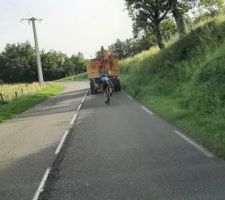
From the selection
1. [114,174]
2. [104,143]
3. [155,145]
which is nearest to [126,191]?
[114,174]

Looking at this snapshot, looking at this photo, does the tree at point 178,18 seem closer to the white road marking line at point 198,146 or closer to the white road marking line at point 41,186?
the white road marking line at point 198,146

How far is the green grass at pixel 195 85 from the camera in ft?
45.0

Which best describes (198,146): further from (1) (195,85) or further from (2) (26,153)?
(1) (195,85)

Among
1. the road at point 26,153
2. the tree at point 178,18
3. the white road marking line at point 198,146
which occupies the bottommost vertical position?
the white road marking line at point 198,146

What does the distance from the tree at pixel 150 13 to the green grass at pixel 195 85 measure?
9015mm

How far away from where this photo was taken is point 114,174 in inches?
368

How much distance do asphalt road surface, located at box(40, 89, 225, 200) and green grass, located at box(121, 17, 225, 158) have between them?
0.69 meters

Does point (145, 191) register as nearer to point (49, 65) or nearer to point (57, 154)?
point (57, 154)

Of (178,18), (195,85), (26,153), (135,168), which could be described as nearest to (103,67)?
(178,18)

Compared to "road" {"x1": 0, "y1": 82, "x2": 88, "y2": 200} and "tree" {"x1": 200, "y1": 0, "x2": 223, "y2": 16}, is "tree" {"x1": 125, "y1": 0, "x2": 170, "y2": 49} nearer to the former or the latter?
"tree" {"x1": 200, "y1": 0, "x2": 223, "y2": 16}

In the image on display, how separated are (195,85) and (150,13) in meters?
26.7

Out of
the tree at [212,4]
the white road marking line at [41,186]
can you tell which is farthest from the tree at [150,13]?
the white road marking line at [41,186]

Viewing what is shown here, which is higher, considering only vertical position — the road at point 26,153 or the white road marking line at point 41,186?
the road at point 26,153

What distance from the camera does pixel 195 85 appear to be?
21.9m
